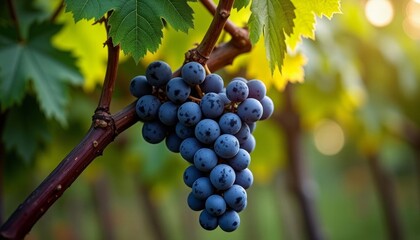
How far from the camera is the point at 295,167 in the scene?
2553mm

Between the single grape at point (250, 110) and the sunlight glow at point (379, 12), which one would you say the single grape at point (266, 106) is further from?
the sunlight glow at point (379, 12)


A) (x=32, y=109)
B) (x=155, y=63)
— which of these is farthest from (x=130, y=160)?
(x=155, y=63)

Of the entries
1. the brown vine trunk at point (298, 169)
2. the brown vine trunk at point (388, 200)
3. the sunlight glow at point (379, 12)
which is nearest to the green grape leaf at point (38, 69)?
the brown vine trunk at point (298, 169)

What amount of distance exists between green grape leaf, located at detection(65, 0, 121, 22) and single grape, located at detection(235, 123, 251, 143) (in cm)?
25

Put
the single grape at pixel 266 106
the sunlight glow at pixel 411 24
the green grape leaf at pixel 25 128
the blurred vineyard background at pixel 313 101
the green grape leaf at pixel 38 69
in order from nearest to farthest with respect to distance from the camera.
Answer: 1. the single grape at pixel 266 106
2. the green grape leaf at pixel 38 69
3. the green grape leaf at pixel 25 128
4. the blurred vineyard background at pixel 313 101
5. the sunlight glow at pixel 411 24

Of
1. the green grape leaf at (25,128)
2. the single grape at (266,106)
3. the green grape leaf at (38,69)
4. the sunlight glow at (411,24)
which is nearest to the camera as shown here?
the single grape at (266,106)

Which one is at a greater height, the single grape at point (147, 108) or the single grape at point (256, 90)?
the single grape at point (256, 90)

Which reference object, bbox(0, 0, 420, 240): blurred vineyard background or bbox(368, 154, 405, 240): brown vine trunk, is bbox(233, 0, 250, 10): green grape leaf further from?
bbox(368, 154, 405, 240): brown vine trunk

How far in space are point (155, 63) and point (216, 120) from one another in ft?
0.39

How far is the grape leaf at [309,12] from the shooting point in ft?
2.73

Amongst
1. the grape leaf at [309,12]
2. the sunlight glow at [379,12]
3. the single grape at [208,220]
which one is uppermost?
the sunlight glow at [379,12]

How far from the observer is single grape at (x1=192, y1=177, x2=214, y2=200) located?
2.43 feet

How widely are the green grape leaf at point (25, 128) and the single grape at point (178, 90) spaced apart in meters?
0.78

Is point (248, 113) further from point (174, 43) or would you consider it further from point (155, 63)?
point (174, 43)
